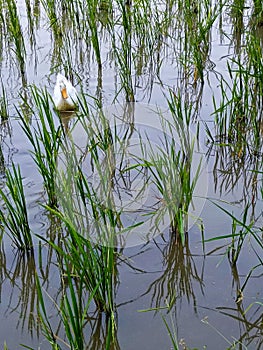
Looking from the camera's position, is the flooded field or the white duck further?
the white duck

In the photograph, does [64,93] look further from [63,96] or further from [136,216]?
[136,216]

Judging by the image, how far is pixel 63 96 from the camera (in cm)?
369

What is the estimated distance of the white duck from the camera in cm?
369

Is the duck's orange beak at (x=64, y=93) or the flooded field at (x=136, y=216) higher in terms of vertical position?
the duck's orange beak at (x=64, y=93)

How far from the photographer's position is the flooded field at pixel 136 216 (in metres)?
2.05

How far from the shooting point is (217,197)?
2828mm

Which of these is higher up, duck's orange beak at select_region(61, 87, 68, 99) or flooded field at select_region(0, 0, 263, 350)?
duck's orange beak at select_region(61, 87, 68, 99)

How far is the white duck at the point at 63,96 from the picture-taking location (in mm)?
3691

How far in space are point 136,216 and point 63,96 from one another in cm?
133

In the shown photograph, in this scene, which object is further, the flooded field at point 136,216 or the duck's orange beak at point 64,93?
the duck's orange beak at point 64,93

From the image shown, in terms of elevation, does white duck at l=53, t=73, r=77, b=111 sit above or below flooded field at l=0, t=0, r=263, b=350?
above

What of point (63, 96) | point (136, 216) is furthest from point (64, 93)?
point (136, 216)

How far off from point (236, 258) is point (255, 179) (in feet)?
2.36

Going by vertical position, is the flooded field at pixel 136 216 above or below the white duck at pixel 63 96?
below
